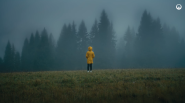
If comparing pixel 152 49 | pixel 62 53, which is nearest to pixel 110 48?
pixel 152 49

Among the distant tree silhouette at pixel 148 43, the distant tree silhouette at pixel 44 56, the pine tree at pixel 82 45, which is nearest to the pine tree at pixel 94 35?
the pine tree at pixel 82 45

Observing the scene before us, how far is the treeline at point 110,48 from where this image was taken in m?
31.8

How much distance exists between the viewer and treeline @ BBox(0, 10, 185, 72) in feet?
104

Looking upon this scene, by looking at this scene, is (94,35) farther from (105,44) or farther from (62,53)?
(62,53)

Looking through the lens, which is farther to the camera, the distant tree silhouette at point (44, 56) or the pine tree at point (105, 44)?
the distant tree silhouette at point (44, 56)

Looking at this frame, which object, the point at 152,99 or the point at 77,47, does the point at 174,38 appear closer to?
the point at 77,47

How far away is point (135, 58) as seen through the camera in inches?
1310

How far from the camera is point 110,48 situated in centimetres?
3412

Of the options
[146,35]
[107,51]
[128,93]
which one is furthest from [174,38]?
→ [128,93]

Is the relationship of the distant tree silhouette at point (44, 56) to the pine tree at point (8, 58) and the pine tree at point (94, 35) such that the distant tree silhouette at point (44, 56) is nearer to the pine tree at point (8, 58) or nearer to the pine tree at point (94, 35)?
the pine tree at point (94, 35)

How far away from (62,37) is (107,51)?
18408 mm

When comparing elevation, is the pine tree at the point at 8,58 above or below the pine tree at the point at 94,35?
below

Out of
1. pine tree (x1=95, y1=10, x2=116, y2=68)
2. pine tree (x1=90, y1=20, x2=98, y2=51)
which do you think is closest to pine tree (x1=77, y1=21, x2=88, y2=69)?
pine tree (x1=90, y1=20, x2=98, y2=51)

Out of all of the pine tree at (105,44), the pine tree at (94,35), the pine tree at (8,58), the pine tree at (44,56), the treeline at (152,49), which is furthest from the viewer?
the pine tree at (8,58)
